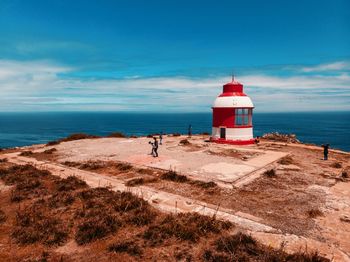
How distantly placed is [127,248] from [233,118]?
22.9 meters

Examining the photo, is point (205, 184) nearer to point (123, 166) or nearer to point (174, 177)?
point (174, 177)

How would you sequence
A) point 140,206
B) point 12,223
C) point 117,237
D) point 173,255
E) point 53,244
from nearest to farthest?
point 173,255, point 53,244, point 117,237, point 12,223, point 140,206

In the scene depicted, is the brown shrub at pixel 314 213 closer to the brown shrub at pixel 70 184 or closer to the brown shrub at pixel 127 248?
the brown shrub at pixel 127 248

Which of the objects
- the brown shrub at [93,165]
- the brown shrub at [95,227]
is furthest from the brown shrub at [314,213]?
the brown shrub at [93,165]

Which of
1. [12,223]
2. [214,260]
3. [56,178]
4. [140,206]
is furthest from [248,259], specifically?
[56,178]

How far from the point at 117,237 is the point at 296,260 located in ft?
16.8

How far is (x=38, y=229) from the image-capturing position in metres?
7.85

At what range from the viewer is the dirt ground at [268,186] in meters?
8.55

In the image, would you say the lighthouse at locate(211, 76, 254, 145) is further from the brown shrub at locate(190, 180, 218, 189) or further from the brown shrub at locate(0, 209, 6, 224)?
the brown shrub at locate(0, 209, 6, 224)

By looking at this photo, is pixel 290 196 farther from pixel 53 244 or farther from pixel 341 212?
pixel 53 244

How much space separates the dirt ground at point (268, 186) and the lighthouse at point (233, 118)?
211 inches

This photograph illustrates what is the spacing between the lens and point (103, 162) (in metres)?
17.6

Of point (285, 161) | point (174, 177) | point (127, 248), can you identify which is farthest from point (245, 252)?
point (285, 161)

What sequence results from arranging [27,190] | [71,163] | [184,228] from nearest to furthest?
1. [184,228]
2. [27,190]
3. [71,163]
